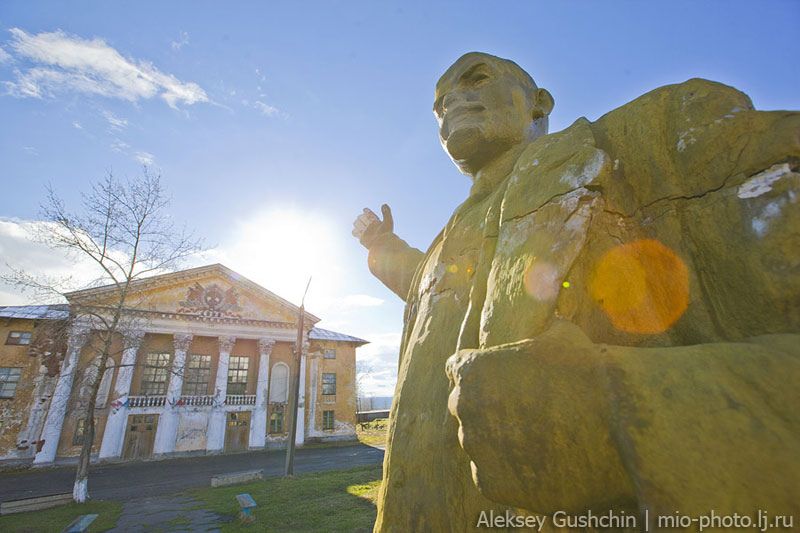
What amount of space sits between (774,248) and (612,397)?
50 cm

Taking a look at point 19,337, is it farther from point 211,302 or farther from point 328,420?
point 328,420

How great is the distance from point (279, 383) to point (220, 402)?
4133 mm

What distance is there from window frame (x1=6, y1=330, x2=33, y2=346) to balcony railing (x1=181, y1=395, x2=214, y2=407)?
27.4 ft

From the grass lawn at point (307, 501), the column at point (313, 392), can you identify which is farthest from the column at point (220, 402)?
the grass lawn at point (307, 501)

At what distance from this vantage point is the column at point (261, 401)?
904 inches

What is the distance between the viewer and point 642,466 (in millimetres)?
569

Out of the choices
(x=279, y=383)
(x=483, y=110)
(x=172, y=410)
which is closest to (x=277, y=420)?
(x=279, y=383)

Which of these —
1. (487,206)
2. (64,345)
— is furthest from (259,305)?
(487,206)

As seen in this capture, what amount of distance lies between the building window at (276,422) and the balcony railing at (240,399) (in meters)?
1.88

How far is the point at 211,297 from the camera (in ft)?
79.8

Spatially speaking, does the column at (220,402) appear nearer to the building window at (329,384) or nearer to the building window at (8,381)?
the building window at (329,384)

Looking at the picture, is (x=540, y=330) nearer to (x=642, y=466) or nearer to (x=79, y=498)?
(x=642, y=466)

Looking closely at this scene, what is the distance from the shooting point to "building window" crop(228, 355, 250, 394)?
24734mm

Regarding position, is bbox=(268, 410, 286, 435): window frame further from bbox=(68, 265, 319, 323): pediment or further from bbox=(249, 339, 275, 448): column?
bbox=(68, 265, 319, 323): pediment
